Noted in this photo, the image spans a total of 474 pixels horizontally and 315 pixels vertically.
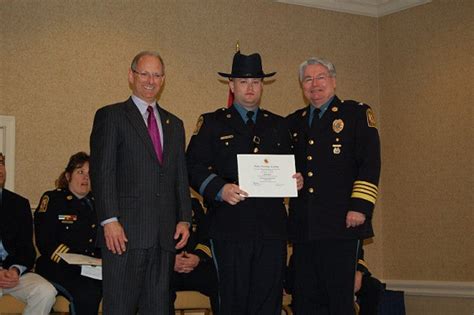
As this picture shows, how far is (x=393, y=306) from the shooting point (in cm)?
670

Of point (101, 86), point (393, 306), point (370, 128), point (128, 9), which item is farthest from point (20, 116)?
point (393, 306)

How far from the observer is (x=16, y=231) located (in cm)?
515

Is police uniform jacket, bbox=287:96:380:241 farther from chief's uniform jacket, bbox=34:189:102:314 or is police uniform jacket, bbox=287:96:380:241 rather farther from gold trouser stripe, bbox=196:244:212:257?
chief's uniform jacket, bbox=34:189:102:314

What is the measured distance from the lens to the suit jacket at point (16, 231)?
5084mm

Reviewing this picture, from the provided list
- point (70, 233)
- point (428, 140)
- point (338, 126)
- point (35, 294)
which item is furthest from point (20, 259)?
point (428, 140)

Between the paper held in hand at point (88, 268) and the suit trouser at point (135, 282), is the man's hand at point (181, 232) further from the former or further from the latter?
the paper held in hand at point (88, 268)

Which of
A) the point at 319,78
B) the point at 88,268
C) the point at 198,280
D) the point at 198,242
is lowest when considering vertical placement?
the point at 198,280

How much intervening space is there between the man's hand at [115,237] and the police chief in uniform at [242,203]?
0.58 metres

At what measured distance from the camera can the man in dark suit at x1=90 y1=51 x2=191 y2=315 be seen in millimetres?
3602

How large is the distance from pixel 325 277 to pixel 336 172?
544mm

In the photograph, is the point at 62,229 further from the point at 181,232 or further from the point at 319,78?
the point at 319,78

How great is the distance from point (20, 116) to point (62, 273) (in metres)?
1.47

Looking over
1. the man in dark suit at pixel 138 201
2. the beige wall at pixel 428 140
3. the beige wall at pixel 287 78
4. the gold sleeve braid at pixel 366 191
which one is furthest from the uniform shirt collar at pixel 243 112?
the beige wall at pixel 428 140

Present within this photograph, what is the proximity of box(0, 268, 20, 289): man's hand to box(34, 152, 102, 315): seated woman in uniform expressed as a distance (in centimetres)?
24
